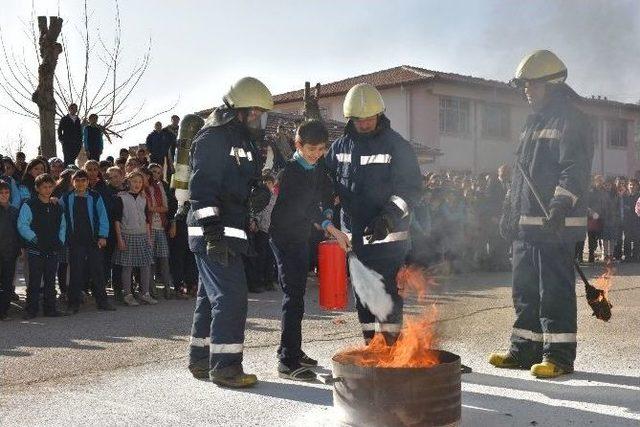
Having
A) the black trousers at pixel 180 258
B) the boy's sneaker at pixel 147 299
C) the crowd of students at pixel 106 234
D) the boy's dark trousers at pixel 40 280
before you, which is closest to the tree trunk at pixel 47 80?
the crowd of students at pixel 106 234

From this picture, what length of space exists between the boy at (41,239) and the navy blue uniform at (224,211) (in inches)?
173

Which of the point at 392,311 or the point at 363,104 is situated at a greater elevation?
the point at 363,104

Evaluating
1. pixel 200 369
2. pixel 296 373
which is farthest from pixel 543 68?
pixel 200 369

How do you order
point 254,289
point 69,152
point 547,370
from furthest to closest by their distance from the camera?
point 69,152
point 254,289
point 547,370

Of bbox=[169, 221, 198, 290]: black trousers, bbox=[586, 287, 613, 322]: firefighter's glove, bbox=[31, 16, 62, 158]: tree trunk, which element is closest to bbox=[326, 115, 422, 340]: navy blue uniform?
bbox=[586, 287, 613, 322]: firefighter's glove

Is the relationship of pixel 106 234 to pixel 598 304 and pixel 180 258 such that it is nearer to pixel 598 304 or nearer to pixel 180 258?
pixel 180 258

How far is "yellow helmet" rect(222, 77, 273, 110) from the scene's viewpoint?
5664 mm

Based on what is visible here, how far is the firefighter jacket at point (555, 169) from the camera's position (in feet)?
18.5

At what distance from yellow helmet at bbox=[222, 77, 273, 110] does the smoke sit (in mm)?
1281

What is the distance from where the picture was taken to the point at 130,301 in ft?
34.6

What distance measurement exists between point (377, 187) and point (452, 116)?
29832mm

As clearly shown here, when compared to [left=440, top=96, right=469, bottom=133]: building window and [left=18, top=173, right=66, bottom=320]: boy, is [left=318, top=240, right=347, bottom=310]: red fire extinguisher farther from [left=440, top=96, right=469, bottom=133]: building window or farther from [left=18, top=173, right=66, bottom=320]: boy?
[left=440, top=96, right=469, bottom=133]: building window

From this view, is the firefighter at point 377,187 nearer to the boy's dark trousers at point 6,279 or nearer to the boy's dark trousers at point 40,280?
the boy's dark trousers at point 40,280

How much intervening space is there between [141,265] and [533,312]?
20.1ft
